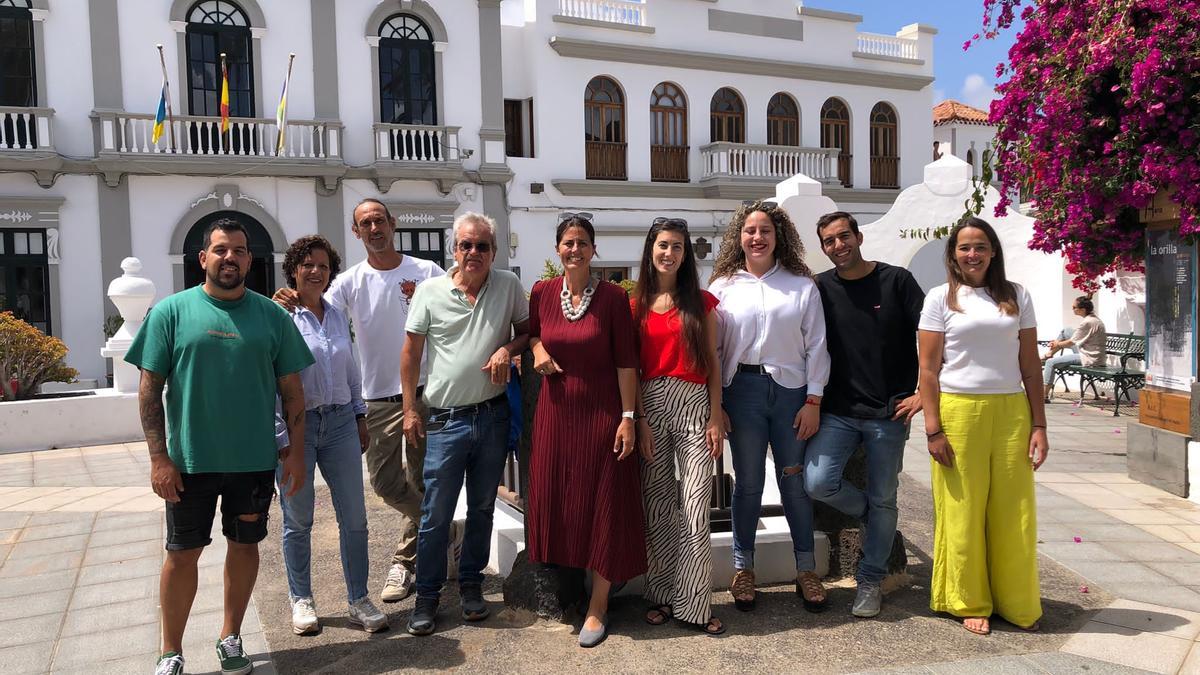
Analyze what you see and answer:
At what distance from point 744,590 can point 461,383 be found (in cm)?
165

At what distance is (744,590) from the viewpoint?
13.6 ft

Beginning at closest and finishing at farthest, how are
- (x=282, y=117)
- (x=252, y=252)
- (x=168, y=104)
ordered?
(x=168, y=104), (x=282, y=117), (x=252, y=252)

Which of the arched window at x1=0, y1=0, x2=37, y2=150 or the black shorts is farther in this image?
the arched window at x1=0, y1=0, x2=37, y2=150

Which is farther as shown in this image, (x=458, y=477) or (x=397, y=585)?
(x=397, y=585)

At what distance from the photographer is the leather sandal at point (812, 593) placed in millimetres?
4117

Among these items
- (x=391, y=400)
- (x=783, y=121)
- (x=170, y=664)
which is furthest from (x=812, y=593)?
(x=783, y=121)

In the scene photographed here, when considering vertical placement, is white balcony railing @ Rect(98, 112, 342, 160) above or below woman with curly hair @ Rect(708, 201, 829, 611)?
above

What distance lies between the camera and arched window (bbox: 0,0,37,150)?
47.2ft

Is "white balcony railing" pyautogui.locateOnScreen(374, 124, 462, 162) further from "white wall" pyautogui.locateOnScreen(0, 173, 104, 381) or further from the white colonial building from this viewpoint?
"white wall" pyautogui.locateOnScreen(0, 173, 104, 381)

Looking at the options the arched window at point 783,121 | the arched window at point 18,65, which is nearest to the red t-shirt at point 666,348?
the arched window at point 18,65

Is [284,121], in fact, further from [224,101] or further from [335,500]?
[335,500]

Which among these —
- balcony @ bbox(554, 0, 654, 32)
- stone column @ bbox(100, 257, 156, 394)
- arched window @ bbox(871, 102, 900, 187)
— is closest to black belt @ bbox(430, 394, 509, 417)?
stone column @ bbox(100, 257, 156, 394)

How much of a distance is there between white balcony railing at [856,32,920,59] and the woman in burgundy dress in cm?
1994

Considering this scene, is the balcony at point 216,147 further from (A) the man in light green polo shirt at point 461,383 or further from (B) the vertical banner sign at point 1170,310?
(B) the vertical banner sign at point 1170,310
